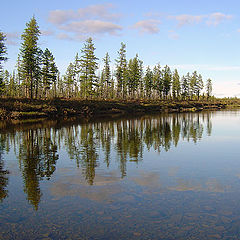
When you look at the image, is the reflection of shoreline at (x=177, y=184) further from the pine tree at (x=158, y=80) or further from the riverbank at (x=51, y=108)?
the pine tree at (x=158, y=80)

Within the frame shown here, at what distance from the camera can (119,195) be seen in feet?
27.3

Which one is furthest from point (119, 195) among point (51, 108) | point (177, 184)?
point (51, 108)

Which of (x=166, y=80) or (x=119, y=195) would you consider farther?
(x=166, y=80)

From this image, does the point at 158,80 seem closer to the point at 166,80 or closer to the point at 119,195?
the point at 166,80

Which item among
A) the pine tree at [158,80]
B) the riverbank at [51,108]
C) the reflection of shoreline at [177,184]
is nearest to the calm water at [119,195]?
the reflection of shoreline at [177,184]

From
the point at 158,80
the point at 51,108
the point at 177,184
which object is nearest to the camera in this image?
the point at 177,184

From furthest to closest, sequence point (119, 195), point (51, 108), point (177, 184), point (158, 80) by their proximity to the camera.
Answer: point (158, 80) < point (51, 108) < point (177, 184) < point (119, 195)

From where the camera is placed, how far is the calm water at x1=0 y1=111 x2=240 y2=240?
6.06m

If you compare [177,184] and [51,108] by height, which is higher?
[51,108]

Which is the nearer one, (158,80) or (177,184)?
(177,184)

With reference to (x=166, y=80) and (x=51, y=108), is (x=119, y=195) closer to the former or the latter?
(x=51, y=108)

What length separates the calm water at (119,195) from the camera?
19.9 feet

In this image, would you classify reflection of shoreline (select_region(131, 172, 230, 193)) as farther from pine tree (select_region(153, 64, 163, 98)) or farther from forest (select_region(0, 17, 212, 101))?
pine tree (select_region(153, 64, 163, 98))

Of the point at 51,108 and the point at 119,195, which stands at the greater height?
the point at 51,108
